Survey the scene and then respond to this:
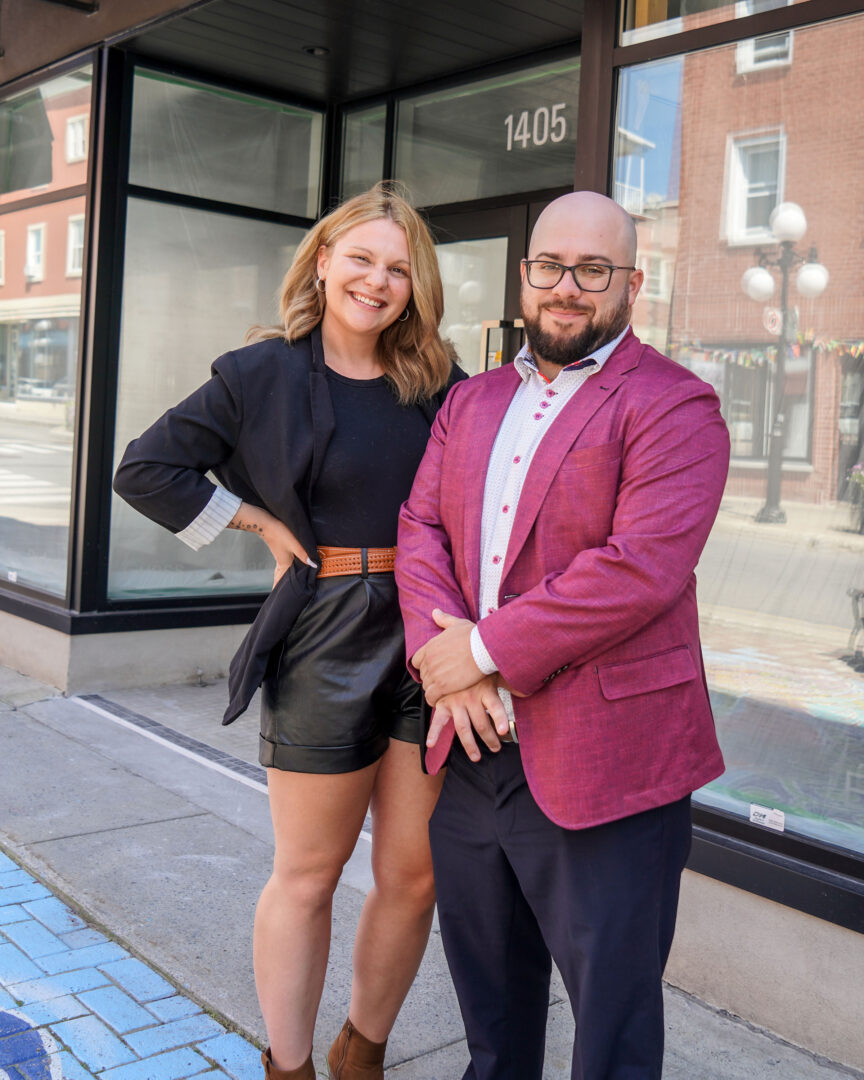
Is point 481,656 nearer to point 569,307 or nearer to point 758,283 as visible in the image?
point 569,307

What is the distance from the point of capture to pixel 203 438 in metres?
2.38

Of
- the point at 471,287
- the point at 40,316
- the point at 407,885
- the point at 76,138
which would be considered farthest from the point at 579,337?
the point at 40,316

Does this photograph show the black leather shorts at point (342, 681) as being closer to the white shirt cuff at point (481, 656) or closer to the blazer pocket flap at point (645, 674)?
the white shirt cuff at point (481, 656)

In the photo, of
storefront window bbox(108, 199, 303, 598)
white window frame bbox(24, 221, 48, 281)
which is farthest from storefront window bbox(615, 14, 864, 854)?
white window frame bbox(24, 221, 48, 281)

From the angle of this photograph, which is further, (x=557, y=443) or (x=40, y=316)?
(x=40, y=316)

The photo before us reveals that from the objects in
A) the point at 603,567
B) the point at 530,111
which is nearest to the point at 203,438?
the point at 603,567

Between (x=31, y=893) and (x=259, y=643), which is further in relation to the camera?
(x=31, y=893)

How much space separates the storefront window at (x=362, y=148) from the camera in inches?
260

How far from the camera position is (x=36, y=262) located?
21.8ft

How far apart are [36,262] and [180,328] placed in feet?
3.19

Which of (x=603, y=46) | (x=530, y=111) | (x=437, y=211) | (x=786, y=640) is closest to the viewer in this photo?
(x=786, y=640)

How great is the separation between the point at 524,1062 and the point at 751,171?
8.38 ft

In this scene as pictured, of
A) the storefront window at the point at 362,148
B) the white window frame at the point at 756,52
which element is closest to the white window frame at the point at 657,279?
the white window frame at the point at 756,52

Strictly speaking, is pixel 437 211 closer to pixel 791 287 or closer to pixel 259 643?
pixel 791 287
